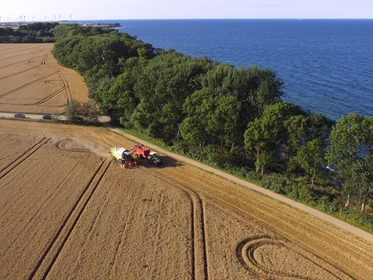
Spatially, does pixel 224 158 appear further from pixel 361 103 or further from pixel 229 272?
pixel 361 103

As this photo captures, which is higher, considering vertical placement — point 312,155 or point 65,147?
point 312,155

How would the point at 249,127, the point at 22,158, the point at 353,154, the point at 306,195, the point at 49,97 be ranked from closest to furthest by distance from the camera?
the point at 353,154 → the point at 306,195 → the point at 249,127 → the point at 22,158 → the point at 49,97

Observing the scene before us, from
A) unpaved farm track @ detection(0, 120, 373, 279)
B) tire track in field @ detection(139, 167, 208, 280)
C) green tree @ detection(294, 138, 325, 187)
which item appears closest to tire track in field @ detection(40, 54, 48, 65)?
unpaved farm track @ detection(0, 120, 373, 279)

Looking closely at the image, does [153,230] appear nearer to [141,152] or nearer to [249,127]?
[141,152]

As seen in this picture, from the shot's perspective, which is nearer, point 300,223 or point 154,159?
point 300,223

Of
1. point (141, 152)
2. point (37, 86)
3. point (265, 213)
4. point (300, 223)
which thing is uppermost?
point (37, 86)

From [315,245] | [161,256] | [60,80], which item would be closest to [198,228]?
[161,256]

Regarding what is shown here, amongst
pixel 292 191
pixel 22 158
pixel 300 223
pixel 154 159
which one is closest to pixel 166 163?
pixel 154 159
